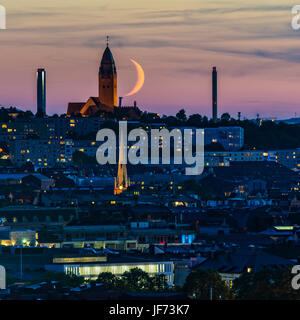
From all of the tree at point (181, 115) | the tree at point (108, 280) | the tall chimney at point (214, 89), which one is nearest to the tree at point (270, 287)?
the tree at point (108, 280)

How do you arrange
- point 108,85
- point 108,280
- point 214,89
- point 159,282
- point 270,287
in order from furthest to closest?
point 108,85
point 214,89
point 159,282
point 108,280
point 270,287

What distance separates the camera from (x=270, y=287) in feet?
63.2

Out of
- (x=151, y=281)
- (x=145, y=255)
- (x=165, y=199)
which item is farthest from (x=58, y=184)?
(x=151, y=281)


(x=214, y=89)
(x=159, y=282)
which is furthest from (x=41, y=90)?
(x=159, y=282)

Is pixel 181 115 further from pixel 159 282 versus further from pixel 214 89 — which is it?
pixel 159 282

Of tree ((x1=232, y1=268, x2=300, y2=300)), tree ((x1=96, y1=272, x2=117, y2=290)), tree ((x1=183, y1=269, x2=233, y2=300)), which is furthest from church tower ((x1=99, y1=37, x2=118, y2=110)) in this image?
tree ((x1=232, y1=268, x2=300, y2=300))

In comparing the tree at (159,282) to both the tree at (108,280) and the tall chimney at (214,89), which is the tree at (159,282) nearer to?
the tree at (108,280)

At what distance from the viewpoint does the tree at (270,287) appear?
18906 millimetres

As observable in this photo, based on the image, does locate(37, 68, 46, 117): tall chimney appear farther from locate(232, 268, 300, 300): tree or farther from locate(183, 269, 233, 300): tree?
locate(232, 268, 300, 300): tree

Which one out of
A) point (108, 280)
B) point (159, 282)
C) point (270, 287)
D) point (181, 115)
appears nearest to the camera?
point (270, 287)

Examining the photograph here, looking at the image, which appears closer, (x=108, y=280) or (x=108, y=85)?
(x=108, y=280)

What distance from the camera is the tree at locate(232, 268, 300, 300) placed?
1891cm

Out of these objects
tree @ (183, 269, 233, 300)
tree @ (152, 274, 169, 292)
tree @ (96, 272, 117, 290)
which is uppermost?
tree @ (183, 269, 233, 300)
